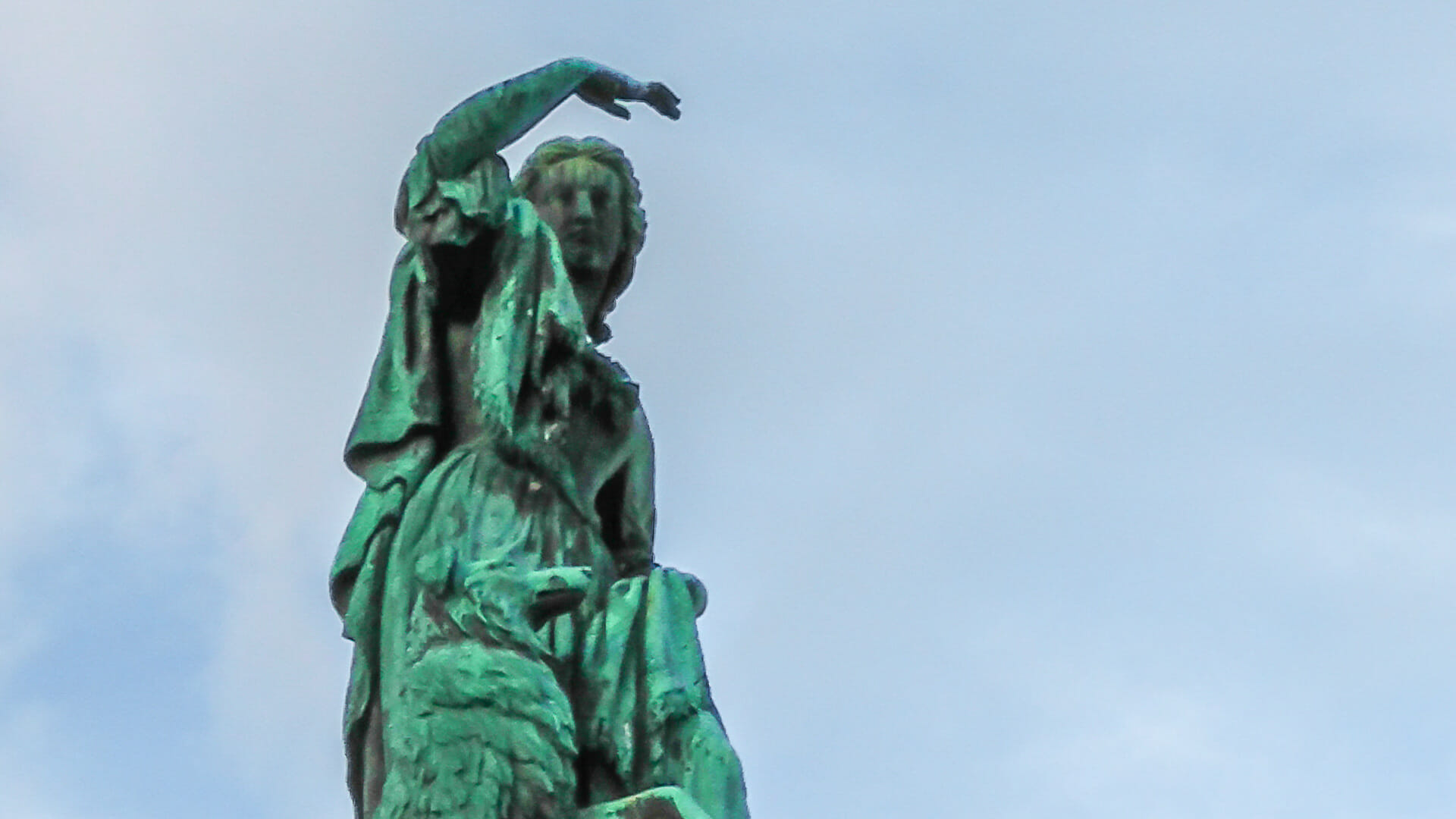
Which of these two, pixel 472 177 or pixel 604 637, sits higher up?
pixel 472 177

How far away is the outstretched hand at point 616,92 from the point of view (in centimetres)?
1194

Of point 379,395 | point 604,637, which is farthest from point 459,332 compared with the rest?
point 604,637

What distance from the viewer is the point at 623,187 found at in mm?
12539

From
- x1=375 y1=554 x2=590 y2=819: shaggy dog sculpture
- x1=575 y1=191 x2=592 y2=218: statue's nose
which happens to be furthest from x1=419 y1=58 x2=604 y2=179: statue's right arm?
x1=375 y1=554 x2=590 y2=819: shaggy dog sculpture

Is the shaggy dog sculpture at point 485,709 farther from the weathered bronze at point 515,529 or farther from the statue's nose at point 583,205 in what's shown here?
the statue's nose at point 583,205

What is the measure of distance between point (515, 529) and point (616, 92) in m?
1.62

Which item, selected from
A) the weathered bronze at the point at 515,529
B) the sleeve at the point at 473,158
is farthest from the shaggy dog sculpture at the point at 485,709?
the sleeve at the point at 473,158

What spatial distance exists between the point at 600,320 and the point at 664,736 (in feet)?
6.47

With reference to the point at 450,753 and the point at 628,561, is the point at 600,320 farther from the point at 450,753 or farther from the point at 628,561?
the point at 450,753

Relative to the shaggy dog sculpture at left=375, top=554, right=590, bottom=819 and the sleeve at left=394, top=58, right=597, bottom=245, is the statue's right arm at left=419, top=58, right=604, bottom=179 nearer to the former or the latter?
the sleeve at left=394, top=58, right=597, bottom=245

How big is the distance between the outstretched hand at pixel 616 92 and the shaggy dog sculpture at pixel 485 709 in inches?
70.2

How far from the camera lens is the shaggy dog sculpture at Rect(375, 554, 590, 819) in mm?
10562

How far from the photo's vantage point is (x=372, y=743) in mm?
11047

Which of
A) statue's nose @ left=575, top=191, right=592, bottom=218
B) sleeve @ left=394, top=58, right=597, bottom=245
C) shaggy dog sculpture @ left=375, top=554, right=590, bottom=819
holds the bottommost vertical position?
shaggy dog sculpture @ left=375, top=554, right=590, bottom=819
